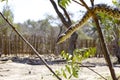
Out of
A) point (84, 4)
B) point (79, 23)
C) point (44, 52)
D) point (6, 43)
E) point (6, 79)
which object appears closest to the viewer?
point (84, 4)

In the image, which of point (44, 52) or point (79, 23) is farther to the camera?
point (44, 52)

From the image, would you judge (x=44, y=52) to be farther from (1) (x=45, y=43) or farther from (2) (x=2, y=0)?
(2) (x=2, y=0)

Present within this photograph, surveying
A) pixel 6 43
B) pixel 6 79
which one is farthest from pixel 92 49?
pixel 6 43

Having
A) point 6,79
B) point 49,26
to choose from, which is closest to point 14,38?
point 6,79

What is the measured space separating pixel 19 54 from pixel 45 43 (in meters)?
3.48

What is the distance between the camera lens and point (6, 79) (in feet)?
38.9

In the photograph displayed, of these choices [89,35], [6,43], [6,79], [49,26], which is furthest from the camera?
[89,35]

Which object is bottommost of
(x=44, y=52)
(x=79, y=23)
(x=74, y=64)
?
(x=44, y=52)

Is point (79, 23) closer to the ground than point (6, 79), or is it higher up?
higher up

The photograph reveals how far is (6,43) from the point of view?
2953 cm

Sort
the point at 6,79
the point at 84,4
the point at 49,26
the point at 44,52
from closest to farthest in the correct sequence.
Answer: the point at 84,4, the point at 6,79, the point at 44,52, the point at 49,26

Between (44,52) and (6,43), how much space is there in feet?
14.8

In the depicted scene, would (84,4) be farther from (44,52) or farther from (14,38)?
(44,52)

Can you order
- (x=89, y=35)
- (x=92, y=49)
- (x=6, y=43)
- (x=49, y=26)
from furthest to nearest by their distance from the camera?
(x=89, y=35) → (x=49, y=26) → (x=6, y=43) → (x=92, y=49)
